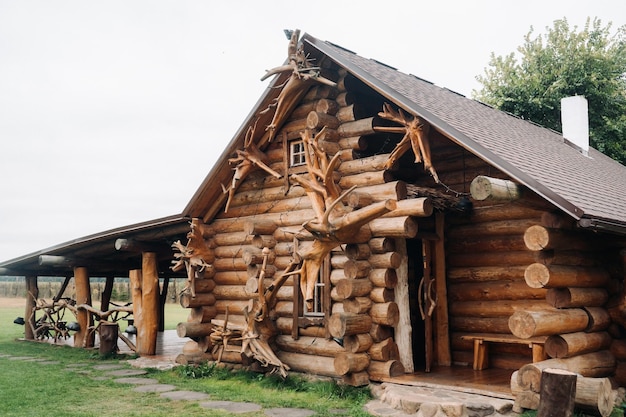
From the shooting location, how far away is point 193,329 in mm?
13172

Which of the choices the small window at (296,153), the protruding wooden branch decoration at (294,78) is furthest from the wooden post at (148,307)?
the protruding wooden branch decoration at (294,78)

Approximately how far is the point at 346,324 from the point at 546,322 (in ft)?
10.1

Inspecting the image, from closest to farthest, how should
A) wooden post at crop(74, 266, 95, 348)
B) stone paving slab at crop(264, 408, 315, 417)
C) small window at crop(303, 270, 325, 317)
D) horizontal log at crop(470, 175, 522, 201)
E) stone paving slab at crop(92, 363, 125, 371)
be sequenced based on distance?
horizontal log at crop(470, 175, 522, 201) < stone paving slab at crop(264, 408, 315, 417) < small window at crop(303, 270, 325, 317) < stone paving slab at crop(92, 363, 125, 371) < wooden post at crop(74, 266, 95, 348)

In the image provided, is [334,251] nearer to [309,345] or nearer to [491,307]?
[309,345]

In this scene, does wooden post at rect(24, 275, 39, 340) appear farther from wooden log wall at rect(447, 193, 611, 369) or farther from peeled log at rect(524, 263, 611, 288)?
peeled log at rect(524, 263, 611, 288)

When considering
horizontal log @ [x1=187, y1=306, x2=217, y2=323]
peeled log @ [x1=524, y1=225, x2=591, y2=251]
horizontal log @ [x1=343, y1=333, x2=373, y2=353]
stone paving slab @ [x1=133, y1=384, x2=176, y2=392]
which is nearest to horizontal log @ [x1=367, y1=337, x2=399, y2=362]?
horizontal log @ [x1=343, y1=333, x2=373, y2=353]

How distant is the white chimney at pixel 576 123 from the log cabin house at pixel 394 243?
3.38 m

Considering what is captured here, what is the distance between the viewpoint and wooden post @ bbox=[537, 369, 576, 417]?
7254 millimetres

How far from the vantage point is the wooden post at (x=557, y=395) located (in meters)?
7.25

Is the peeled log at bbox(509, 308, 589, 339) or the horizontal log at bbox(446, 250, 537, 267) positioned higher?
the horizontal log at bbox(446, 250, 537, 267)

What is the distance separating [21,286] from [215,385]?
3776 centimetres

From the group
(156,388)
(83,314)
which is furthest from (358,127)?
(83,314)

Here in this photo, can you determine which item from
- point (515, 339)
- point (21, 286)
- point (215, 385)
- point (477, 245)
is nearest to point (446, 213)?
point (477, 245)

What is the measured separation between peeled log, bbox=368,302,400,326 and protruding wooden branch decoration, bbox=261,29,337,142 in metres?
4.06
